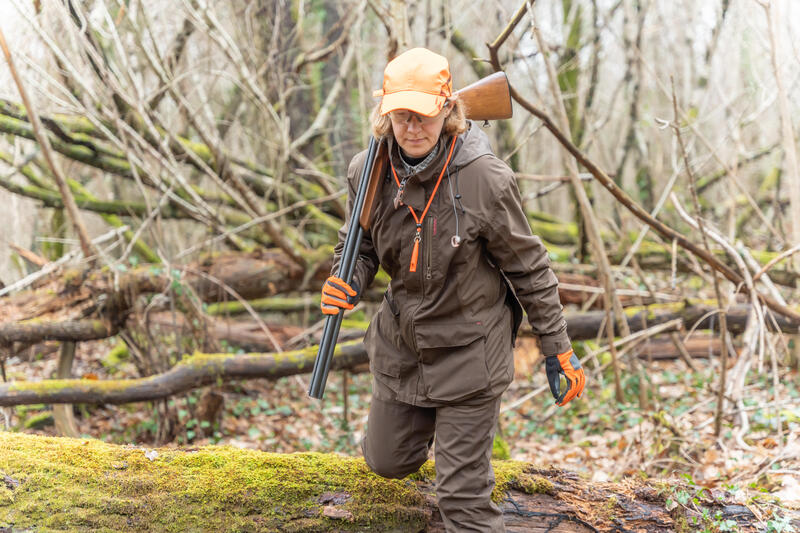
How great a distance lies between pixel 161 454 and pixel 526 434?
13.4 ft

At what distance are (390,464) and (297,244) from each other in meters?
4.50

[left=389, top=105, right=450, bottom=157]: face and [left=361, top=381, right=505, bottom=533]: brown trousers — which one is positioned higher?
[left=389, top=105, right=450, bottom=157]: face

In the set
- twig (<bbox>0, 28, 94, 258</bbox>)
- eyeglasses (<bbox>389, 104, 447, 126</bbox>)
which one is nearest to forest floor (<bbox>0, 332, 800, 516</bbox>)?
twig (<bbox>0, 28, 94, 258</bbox>)

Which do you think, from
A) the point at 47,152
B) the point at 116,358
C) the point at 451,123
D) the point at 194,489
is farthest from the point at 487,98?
the point at 116,358

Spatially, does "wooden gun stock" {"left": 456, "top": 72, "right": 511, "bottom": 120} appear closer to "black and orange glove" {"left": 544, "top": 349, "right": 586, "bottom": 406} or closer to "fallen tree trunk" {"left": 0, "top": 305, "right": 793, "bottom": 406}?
"black and orange glove" {"left": 544, "top": 349, "right": 586, "bottom": 406}

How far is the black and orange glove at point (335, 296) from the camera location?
2.65 m

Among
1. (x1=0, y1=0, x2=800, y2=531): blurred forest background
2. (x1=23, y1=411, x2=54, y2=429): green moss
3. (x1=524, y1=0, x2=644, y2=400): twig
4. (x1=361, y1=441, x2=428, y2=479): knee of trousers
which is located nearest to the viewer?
(x1=361, y1=441, x2=428, y2=479): knee of trousers

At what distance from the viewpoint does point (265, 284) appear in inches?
263

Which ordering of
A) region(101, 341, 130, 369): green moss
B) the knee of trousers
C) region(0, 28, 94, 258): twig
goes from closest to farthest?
the knee of trousers → region(0, 28, 94, 258): twig → region(101, 341, 130, 369): green moss

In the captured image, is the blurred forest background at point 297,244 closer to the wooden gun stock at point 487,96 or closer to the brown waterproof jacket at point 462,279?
the wooden gun stock at point 487,96

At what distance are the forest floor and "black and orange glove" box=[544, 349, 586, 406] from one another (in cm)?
96

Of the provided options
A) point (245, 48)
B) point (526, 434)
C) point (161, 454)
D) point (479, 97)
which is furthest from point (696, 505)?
point (245, 48)

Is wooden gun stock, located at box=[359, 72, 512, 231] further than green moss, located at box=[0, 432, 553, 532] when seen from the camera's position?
Yes

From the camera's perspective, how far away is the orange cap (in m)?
2.32
